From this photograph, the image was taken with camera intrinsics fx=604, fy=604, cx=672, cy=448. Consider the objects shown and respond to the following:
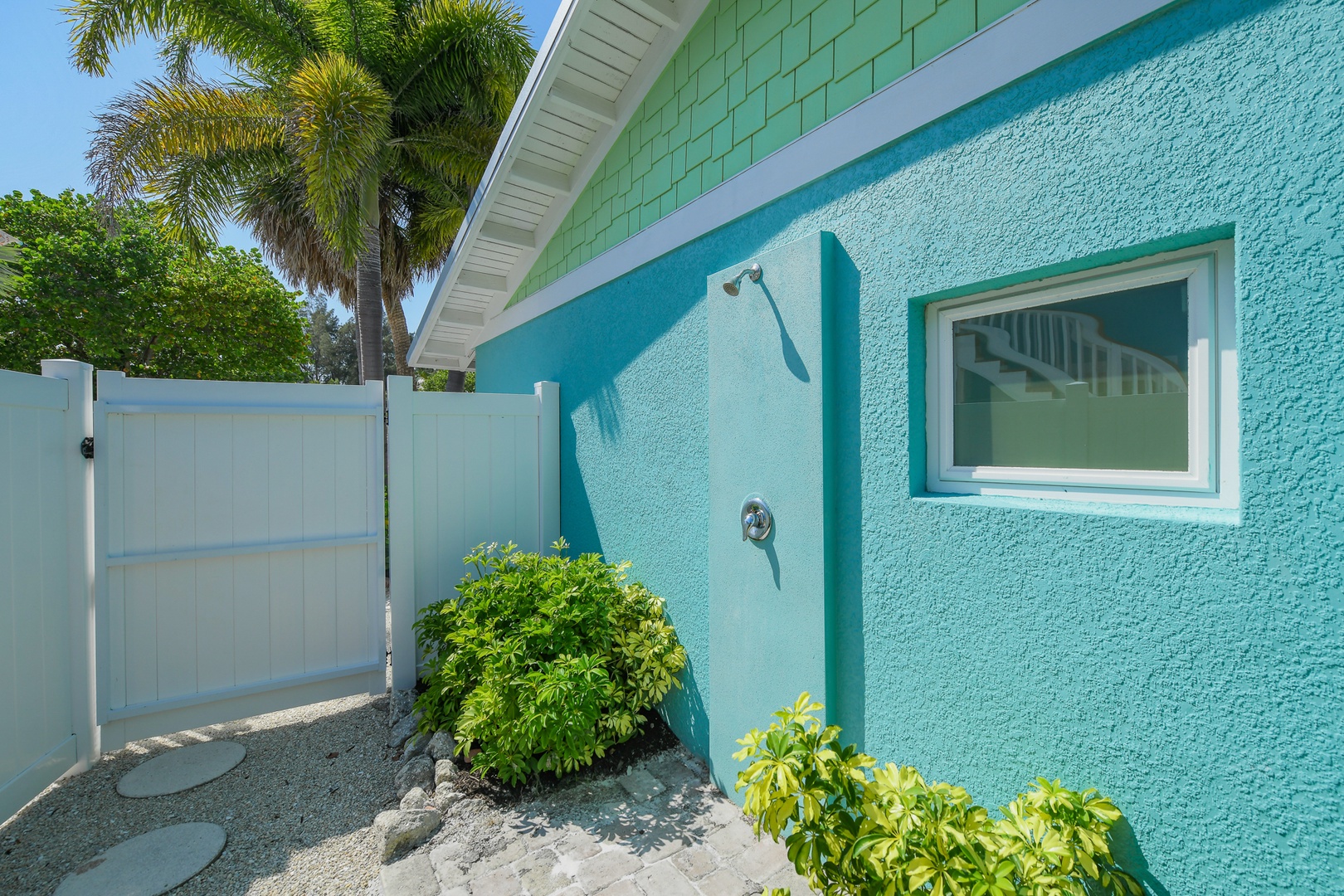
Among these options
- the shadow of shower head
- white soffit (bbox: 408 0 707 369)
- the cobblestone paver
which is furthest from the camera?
white soffit (bbox: 408 0 707 369)

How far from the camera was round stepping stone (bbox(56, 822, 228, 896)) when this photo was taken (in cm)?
291

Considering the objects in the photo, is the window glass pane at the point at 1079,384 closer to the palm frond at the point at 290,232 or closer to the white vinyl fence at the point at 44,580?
the white vinyl fence at the point at 44,580

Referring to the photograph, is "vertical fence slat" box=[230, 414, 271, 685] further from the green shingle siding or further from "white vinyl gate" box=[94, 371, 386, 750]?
the green shingle siding

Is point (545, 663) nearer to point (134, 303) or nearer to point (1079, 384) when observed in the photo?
point (1079, 384)

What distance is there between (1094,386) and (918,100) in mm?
1418

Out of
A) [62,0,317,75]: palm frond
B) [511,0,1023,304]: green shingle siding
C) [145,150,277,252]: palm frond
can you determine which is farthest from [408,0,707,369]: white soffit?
[62,0,317,75]: palm frond

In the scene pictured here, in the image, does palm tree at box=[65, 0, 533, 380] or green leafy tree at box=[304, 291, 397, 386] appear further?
green leafy tree at box=[304, 291, 397, 386]

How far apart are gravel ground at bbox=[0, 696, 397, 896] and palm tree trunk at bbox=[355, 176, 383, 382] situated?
6.96 meters

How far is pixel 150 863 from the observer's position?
10.1 feet

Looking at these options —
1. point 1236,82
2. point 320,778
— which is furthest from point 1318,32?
point 320,778

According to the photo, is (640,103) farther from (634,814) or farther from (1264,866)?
(1264,866)

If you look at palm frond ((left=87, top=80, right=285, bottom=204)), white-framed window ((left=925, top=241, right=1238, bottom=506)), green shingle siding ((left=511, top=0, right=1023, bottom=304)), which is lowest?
white-framed window ((left=925, top=241, right=1238, bottom=506))

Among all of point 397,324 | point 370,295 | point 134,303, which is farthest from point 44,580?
point 134,303

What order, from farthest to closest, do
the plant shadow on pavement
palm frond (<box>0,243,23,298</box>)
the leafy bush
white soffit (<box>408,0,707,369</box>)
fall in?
palm frond (<box>0,243,23,298</box>)
white soffit (<box>408,0,707,369</box>)
the plant shadow on pavement
the leafy bush
